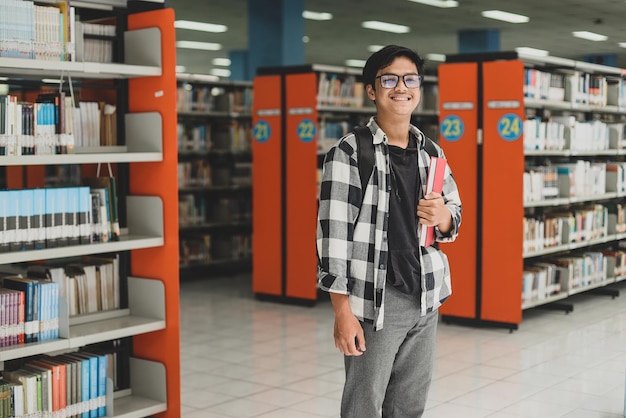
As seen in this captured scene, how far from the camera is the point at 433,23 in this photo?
16250 mm

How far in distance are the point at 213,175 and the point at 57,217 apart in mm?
6387

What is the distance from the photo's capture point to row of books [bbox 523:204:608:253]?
717 centimetres

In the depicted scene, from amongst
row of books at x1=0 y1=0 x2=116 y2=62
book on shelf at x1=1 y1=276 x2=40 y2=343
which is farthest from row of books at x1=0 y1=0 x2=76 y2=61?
book on shelf at x1=1 y1=276 x2=40 y2=343

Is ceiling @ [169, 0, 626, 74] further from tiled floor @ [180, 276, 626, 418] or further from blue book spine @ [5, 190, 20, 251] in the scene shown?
blue book spine @ [5, 190, 20, 251]

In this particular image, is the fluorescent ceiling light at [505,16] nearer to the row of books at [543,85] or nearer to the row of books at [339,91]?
the row of books at [339,91]

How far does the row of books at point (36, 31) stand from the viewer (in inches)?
142

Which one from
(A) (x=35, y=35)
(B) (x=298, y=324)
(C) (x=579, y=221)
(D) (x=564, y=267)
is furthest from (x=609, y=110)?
(A) (x=35, y=35)

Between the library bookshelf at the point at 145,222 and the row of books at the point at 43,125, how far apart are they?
13cm

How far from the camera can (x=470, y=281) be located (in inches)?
278

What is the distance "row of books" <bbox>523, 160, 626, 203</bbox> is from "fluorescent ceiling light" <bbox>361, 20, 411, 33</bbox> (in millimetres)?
8377

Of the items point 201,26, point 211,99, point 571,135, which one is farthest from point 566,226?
point 201,26

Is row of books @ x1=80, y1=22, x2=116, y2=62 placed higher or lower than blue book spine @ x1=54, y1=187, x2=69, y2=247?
higher

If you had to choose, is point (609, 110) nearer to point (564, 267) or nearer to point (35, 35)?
point (564, 267)

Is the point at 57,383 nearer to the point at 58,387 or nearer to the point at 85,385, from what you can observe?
the point at 58,387
